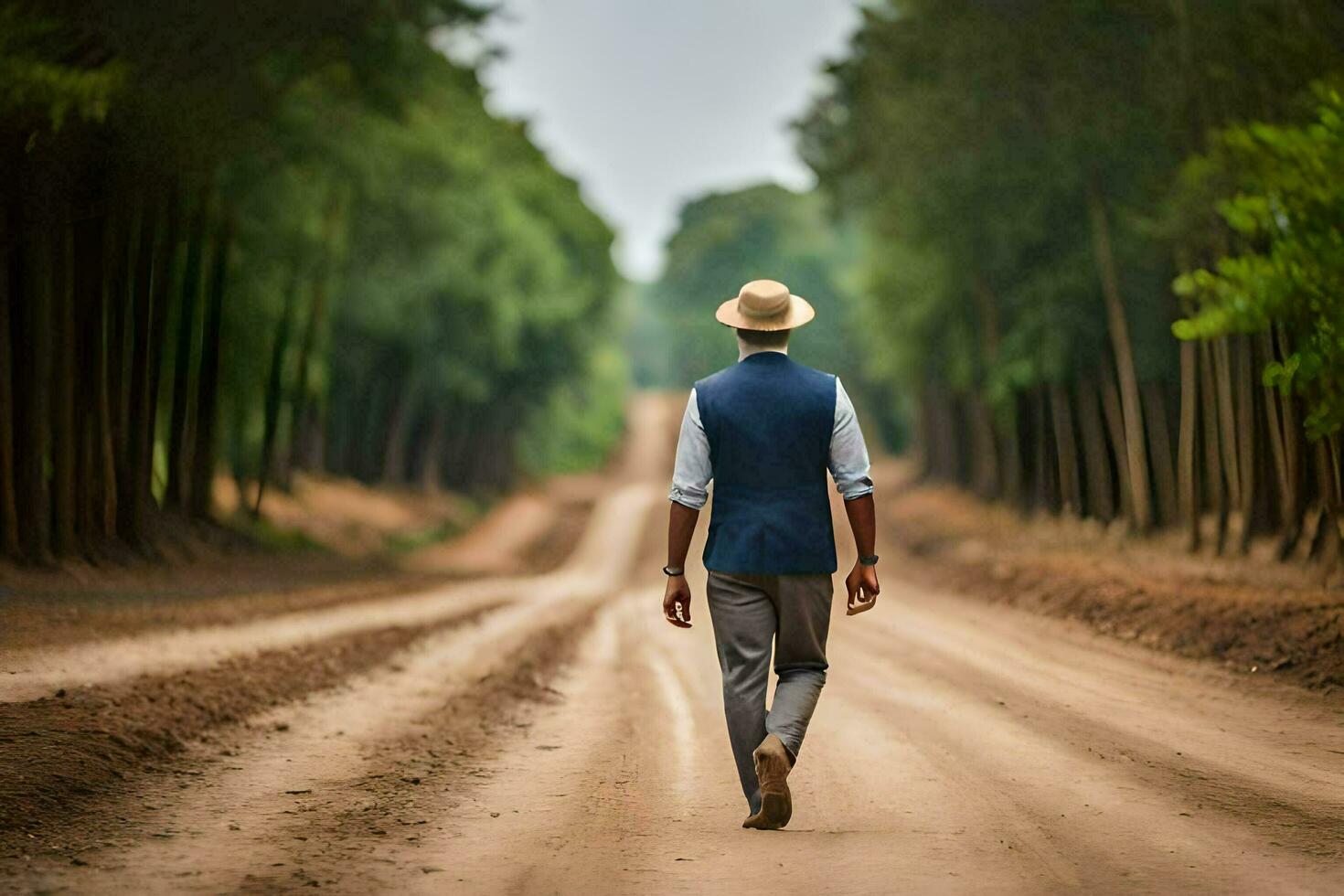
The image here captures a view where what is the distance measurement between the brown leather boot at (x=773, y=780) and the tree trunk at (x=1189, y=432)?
45.3ft

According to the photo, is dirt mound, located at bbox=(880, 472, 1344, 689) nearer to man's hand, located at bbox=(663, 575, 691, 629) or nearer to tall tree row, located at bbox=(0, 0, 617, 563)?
man's hand, located at bbox=(663, 575, 691, 629)

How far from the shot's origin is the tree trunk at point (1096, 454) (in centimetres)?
2384

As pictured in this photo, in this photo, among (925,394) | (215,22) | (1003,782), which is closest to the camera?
(1003,782)

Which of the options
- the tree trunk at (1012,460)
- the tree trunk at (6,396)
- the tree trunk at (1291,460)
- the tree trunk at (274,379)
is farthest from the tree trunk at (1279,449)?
the tree trunk at (274,379)

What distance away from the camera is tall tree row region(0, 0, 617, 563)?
15.1 meters

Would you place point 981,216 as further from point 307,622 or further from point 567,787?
point 567,787

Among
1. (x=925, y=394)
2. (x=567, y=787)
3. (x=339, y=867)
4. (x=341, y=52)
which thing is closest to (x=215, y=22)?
(x=341, y=52)

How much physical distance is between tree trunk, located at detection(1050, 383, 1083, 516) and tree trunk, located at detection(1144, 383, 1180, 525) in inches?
137

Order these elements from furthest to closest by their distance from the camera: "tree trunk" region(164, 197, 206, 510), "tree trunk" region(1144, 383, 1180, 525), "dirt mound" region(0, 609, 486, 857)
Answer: "tree trunk" region(1144, 383, 1180, 525) → "tree trunk" region(164, 197, 206, 510) → "dirt mound" region(0, 609, 486, 857)

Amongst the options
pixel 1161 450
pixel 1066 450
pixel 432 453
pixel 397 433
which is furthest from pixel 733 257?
pixel 1161 450

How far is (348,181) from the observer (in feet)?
79.4

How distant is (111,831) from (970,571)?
61.7ft

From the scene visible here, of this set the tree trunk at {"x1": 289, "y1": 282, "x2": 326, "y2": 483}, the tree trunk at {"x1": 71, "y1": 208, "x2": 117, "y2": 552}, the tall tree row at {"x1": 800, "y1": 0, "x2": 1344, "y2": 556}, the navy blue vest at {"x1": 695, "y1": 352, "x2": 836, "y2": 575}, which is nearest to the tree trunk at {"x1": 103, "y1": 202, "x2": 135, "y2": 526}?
the tree trunk at {"x1": 71, "y1": 208, "x2": 117, "y2": 552}

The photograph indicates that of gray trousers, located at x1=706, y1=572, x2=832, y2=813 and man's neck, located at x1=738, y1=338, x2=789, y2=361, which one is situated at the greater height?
man's neck, located at x1=738, y1=338, x2=789, y2=361
